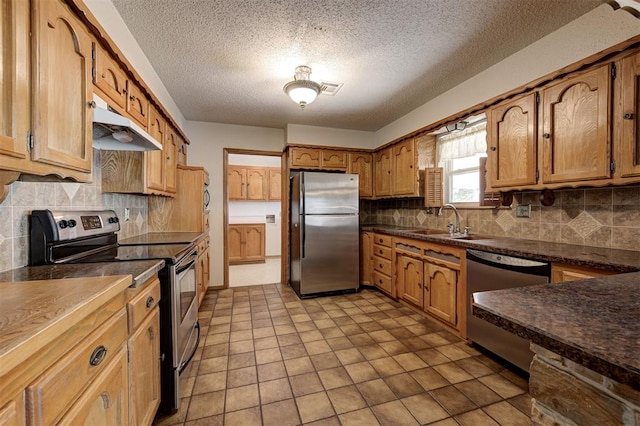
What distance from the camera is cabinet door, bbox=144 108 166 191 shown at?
88.1 inches

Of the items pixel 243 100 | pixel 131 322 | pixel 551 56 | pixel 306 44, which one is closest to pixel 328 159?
pixel 243 100

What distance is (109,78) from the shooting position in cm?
164

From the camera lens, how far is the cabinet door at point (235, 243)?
595 centimetres

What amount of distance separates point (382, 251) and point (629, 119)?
8.51 feet

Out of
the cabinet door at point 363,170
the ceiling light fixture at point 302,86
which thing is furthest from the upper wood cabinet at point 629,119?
the cabinet door at point 363,170

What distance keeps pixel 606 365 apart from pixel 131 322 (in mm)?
1525

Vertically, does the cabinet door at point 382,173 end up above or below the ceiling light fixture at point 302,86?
below

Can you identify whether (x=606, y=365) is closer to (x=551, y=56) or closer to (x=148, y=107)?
(x=551, y=56)

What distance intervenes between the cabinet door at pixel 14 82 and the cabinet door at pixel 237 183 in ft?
17.5

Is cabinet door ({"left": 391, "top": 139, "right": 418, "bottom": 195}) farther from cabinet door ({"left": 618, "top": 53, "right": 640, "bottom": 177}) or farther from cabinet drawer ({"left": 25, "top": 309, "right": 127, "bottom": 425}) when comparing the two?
cabinet drawer ({"left": 25, "top": 309, "right": 127, "bottom": 425})

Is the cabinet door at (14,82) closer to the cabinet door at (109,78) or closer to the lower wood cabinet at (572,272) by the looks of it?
the cabinet door at (109,78)

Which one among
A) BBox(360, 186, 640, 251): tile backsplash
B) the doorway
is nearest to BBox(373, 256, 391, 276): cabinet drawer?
BBox(360, 186, 640, 251): tile backsplash

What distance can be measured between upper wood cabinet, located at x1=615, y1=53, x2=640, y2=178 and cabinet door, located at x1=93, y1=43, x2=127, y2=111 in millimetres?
3002

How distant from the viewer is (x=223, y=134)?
4.16 m
